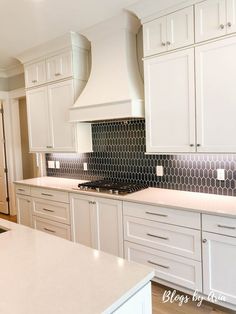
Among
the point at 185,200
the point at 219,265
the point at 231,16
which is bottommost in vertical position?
the point at 219,265

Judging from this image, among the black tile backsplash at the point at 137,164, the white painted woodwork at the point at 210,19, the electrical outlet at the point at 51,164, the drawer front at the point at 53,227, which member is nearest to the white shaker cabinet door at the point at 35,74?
the black tile backsplash at the point at 137,164

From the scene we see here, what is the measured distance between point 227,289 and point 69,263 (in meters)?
1.47

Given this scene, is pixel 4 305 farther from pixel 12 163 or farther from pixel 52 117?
pixel 12 163

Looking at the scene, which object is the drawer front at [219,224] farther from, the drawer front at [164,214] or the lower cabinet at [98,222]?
the lower cabinet at [98,222]

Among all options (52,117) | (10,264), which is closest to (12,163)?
(52,117)

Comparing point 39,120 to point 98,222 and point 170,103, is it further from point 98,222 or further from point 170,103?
point 170,103

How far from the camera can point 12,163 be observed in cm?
500

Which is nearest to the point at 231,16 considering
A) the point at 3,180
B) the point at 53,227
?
the point at 53,227

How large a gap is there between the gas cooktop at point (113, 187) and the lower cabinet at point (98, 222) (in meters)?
0.11

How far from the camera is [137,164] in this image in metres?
3.17

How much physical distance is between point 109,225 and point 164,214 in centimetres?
71

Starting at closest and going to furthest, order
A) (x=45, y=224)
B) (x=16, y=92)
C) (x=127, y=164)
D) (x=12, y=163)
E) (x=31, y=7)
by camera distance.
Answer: (x=31, y=7) < (x=127, y=164) < (x=45, y=224) < (x=16, y=92) < (x=12, y=163)

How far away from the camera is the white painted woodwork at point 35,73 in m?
3.62

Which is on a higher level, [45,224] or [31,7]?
[31,7]
